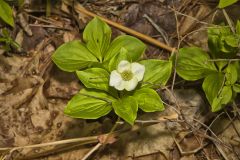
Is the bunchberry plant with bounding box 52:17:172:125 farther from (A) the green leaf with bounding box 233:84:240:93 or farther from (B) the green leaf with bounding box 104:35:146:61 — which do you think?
(A) the green leaf with bounding box 233:84:240:93

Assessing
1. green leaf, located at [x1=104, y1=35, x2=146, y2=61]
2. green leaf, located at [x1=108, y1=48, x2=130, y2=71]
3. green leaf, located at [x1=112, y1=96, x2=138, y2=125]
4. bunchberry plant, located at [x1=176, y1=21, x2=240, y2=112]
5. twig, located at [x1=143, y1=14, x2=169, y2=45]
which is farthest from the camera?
twig, located at [x1=143, y1=14, x2=169, y2=45]

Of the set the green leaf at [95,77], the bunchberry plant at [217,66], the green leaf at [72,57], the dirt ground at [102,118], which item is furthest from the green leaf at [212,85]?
the green leaf at [72,57]

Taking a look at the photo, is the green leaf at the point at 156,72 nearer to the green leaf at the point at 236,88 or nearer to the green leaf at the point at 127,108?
the green leaf at the point at 127,108

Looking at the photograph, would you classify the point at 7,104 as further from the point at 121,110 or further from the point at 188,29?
the point at 188,29

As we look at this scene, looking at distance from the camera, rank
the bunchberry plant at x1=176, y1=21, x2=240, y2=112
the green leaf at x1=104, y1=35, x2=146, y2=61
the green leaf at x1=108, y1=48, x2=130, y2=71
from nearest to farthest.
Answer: the green leaf at x1=108, y1=48, x2=130, y2=71
the bunchberry plant at x1=176, y1=21, x2=240, y2=112
the green leaf at x1=104, y1=35, x2=146, y2=61

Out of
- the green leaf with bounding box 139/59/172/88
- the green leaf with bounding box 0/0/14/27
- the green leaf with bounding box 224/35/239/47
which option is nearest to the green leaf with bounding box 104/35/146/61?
the green leaf with bounding box 139/59/172/88

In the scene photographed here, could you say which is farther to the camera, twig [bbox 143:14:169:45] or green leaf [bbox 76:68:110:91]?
twig [bbox 143:14:169:45]

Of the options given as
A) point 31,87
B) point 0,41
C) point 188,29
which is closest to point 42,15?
point 0,41
